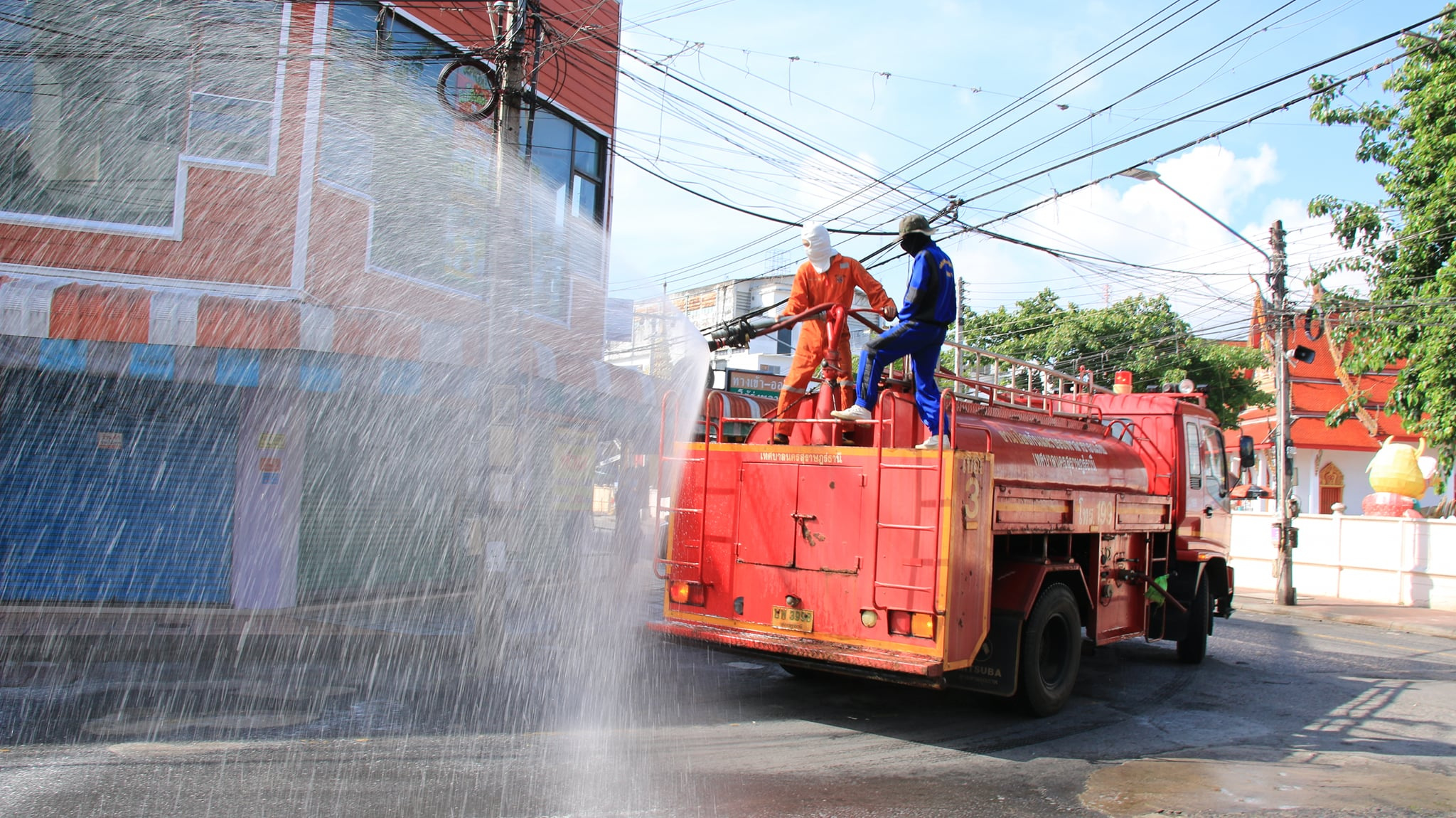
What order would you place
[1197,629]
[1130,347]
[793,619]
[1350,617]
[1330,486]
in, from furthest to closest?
1. [1330,486]
2. [1130,347]
3. [1350,617]
4. [1197,629]
5. [793,619]

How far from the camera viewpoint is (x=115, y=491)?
10906 mm

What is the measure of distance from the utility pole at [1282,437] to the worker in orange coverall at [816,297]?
14500mm

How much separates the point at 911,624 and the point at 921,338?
2.07m

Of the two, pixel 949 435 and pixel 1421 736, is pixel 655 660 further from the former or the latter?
pixel 1421 736

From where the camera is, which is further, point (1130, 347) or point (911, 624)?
point (1130, 347)

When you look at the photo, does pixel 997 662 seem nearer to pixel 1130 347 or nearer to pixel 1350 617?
pixel 1350 617

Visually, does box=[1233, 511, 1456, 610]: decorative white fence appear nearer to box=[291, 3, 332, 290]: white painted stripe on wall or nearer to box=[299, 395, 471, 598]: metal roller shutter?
box=[299, 395, 471, 598]: metal roller shutter

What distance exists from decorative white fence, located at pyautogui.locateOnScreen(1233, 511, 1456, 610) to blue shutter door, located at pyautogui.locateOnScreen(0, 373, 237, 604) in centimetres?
2069

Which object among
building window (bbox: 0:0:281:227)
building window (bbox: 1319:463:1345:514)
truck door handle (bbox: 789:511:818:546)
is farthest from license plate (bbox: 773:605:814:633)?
building window (bbox: 1319:463:1345:514)

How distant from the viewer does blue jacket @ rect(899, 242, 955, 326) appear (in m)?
6.90

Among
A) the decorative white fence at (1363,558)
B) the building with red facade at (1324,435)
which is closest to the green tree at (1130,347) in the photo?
the building with red facade at (1324,435)

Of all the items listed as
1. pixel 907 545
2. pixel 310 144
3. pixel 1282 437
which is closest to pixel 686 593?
pixel 907 545

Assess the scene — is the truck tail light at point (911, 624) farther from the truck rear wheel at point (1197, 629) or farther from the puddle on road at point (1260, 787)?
the truck rear wheel at point (1197, 629)

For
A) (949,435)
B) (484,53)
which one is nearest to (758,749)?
(949,435)
